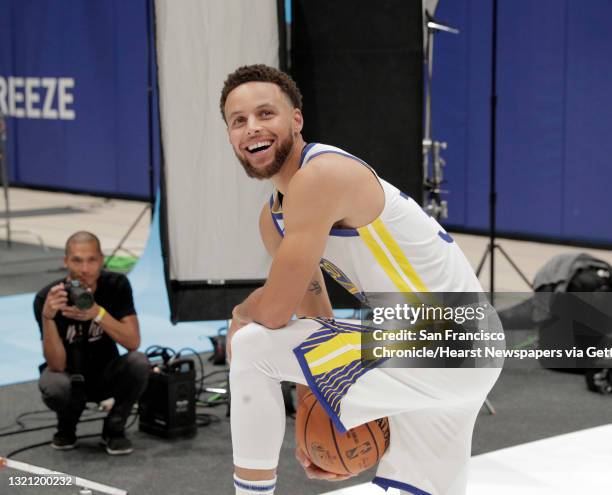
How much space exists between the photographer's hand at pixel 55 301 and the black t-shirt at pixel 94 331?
3.6 inches

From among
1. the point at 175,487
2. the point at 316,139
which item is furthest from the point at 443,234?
the point at 316,139

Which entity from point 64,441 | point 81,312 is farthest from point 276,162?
point 64,441

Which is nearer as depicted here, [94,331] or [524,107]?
[94,331]

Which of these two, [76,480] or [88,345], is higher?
[88,345]

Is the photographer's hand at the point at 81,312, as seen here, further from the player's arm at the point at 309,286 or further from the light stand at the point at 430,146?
the light stand at the point at 430,146

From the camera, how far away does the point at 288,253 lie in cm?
271

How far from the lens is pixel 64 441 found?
4703mm

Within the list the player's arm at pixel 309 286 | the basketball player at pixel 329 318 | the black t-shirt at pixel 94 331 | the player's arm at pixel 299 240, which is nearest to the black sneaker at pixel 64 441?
the black t-shirt at pixel 94 331

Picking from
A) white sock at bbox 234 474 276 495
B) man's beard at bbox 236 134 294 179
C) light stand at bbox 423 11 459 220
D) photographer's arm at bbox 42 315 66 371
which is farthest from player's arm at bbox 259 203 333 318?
light stand at bbox 423 11 459 220

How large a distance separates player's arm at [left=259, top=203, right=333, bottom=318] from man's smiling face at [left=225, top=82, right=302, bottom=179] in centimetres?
22

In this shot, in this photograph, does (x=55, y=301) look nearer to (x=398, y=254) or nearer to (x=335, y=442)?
(x=335, y=442)

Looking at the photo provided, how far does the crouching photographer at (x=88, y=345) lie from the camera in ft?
15.2

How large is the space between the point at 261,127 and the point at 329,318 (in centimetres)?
59

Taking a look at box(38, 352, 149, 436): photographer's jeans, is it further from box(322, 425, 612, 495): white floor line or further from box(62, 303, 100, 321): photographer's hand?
box(322, 425, 612, 495): white floor line
